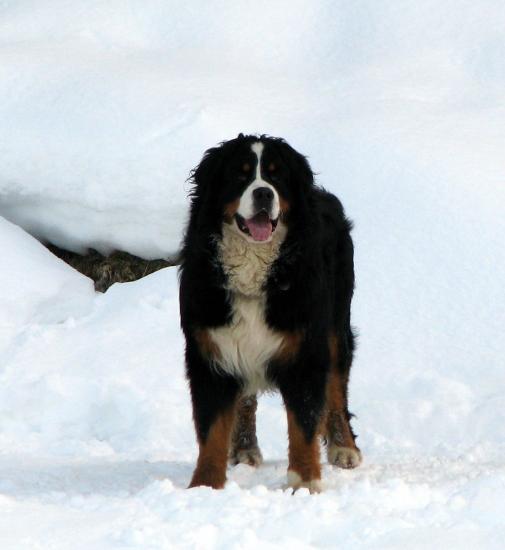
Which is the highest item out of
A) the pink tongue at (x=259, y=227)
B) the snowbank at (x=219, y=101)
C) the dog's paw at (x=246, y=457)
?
the snowbank at (x=219, y=101)

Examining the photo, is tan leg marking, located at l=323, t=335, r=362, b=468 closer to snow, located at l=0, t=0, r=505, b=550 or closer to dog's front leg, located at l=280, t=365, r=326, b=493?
snow, located at l=0, t=0, r=505, b=550

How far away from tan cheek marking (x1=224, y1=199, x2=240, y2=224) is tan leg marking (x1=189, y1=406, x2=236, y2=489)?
0.88m

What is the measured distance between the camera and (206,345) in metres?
5.15

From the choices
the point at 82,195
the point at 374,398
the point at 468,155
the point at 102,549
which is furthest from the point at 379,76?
the point at 102,549

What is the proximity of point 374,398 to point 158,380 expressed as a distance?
5.12ft

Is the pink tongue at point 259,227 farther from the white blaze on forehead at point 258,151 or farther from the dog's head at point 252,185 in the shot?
the white blaze on forehead at point 258,151

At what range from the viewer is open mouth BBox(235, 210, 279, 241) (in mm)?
5031

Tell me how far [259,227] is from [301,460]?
1.06 meters

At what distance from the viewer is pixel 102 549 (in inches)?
145

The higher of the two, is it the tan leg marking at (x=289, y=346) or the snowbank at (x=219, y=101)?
the snowbank at (x=219, y=101)

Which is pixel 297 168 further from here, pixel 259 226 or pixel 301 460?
pixel 301 460

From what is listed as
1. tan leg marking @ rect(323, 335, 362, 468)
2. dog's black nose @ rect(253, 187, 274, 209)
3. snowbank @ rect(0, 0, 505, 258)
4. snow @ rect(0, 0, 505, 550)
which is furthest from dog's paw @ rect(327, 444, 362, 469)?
snowbank @ rect(0, 0, 505, 258)

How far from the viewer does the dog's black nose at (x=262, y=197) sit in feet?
16.3

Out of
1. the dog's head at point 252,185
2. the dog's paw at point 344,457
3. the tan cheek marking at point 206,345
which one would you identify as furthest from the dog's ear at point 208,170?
the dog's paw at point 344,457
